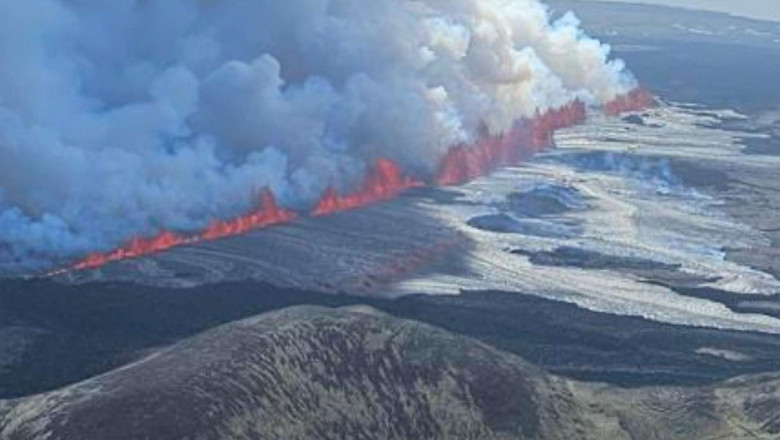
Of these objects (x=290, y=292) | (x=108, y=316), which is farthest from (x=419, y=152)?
(x=108, y=316)

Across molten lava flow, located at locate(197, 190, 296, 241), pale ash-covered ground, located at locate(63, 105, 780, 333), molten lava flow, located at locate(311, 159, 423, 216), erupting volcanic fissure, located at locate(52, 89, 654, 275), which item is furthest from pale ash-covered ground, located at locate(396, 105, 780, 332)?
molten lava flow, located at locate(197, 190, 296, 241)

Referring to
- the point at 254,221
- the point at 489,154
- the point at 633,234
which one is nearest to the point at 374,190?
the point at 254,221

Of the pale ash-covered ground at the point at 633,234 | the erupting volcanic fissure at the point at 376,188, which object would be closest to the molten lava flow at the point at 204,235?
the erupting volcanic fissure at the point at 376,188

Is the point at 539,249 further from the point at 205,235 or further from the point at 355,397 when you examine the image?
the point at 355,397

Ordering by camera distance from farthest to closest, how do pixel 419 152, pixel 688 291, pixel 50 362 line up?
pixel 419 152 → pixel 688 291 → pixel 50 362

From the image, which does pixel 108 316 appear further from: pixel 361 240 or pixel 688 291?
pixel 688 291
